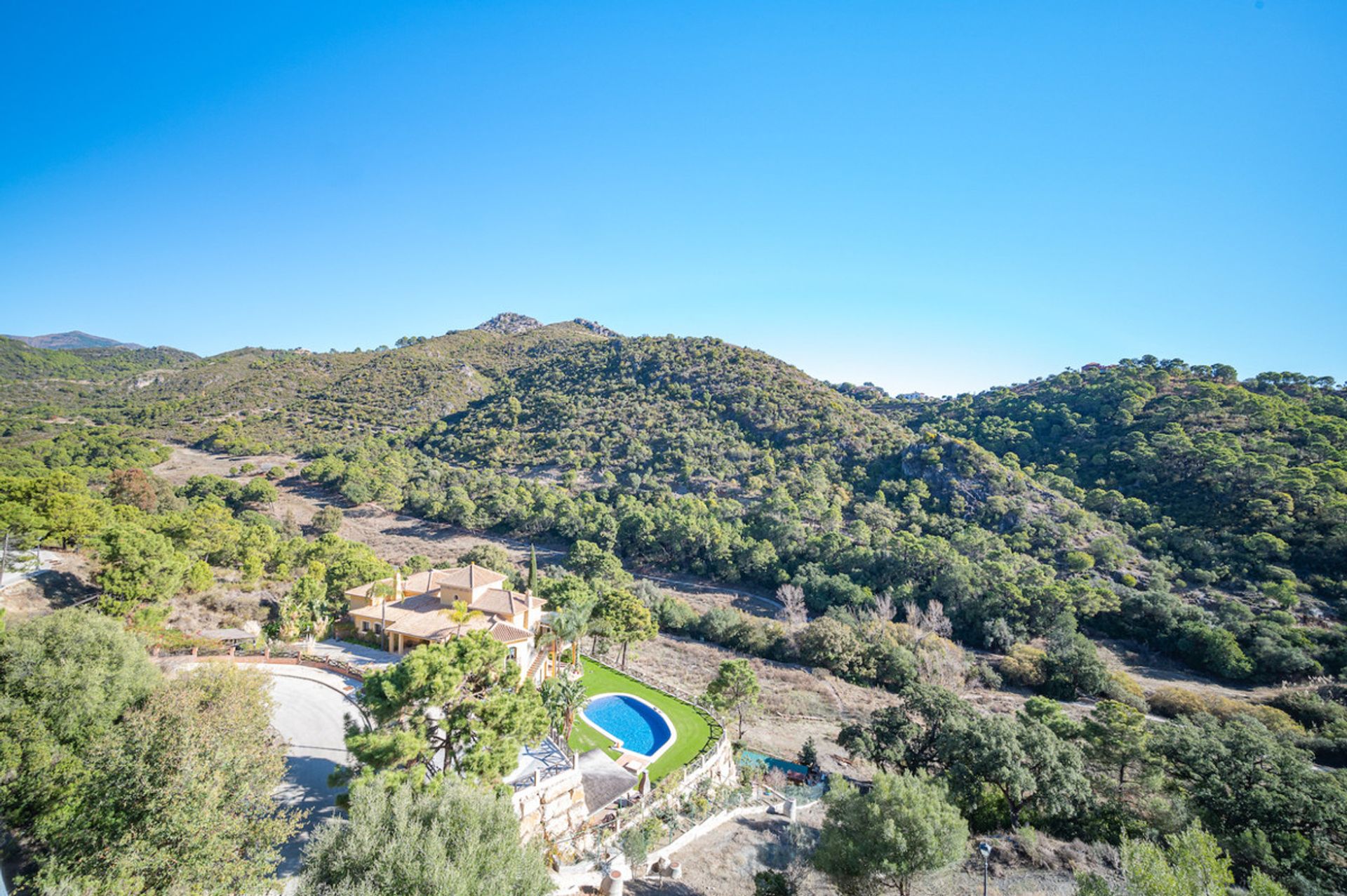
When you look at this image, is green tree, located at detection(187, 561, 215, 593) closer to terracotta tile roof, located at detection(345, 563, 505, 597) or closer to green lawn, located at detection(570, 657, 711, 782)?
terracotta tile roof, located at detection(345, 563, 505, 597)

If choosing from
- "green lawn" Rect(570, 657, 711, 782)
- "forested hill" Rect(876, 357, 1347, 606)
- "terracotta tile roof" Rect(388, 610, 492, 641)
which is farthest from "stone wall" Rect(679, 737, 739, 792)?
"forested hill" Rect(876, 357, 1347, 606)

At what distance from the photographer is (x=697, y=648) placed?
38000 mm

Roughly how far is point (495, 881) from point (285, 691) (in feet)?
51.2

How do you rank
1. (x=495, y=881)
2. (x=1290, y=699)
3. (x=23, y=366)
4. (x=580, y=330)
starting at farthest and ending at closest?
(x=580, y=330), (x=23, y=366), (x=1290, y=699), (x=495, y=881)

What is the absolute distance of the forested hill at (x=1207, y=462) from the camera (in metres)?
44.4

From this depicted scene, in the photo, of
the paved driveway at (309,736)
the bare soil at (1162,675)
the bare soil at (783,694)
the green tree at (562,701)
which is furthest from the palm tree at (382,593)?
the bare soil at (1162,675)

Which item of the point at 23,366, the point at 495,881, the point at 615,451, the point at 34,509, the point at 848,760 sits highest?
the point at 23,366

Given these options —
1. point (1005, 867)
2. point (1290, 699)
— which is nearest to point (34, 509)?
point (1005, 867)

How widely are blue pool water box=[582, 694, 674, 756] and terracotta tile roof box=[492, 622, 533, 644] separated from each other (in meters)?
4.86

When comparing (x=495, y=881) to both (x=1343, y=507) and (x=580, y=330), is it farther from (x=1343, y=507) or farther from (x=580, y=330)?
(x=580, y=330)

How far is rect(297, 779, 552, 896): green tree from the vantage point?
9.43 m

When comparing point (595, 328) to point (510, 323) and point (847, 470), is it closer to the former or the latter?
point (510, 323)

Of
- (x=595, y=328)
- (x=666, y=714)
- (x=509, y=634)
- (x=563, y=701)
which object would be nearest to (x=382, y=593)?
(x=509, y=634)

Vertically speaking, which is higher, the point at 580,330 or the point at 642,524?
the point at 580,330
